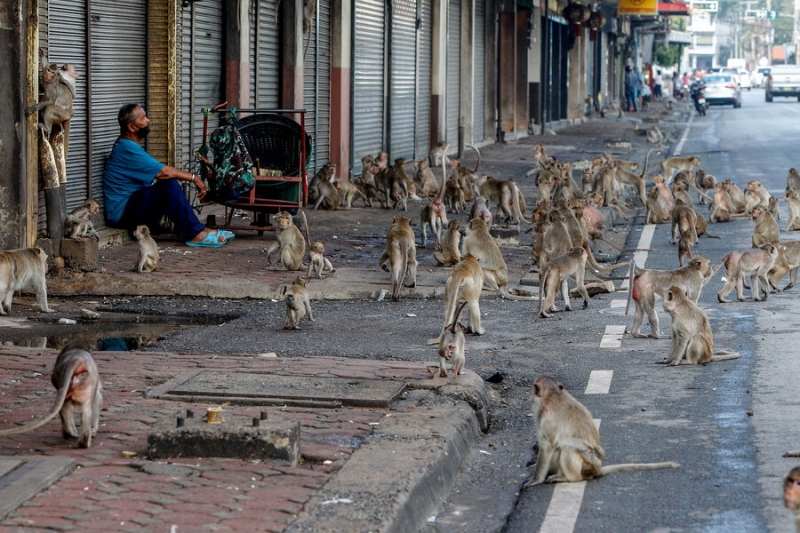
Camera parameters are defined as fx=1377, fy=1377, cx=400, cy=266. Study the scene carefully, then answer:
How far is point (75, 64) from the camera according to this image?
14.6 m

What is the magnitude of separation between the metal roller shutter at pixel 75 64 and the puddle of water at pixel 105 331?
136 inches

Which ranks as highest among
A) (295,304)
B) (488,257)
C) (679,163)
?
(679,163)

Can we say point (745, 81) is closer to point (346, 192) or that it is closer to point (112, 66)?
point (346, 192)

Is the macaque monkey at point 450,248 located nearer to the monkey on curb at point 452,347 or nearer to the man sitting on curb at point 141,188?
the man sitting on curb at point 141,188

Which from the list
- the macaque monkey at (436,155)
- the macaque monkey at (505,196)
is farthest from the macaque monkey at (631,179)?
the macaque monkey at (436,155)

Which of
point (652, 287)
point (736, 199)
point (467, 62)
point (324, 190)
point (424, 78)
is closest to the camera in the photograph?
point (652, 287)

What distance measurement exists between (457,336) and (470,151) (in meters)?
26.2

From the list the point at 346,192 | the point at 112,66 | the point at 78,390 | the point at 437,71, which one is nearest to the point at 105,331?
the point at 78,390

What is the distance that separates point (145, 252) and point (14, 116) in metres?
1.76

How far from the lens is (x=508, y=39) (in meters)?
40.8

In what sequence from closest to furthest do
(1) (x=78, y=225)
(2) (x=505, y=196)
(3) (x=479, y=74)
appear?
(1) (x=78, y=225) → (2) (x=505, y=196) → (3) (x=479, y=74)

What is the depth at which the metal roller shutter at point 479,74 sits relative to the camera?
120 ft

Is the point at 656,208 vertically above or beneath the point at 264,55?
beneath

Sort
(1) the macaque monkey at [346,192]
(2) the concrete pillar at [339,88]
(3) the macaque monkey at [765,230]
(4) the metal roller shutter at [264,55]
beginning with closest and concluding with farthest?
(3) the macaque monkey at [765,230] → (4) the metal roller shutter at [264,55] → (1) the macaque monkey at [346,192] → (2) the concrete pillar at [339,88]
